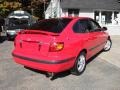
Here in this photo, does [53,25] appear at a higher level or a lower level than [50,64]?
higher

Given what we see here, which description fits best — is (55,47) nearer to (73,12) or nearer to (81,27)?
(81,27)

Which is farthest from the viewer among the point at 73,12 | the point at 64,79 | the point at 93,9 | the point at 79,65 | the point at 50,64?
the point at 93,9

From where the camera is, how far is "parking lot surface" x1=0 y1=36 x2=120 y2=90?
6359 mm

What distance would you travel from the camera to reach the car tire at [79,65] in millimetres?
7060

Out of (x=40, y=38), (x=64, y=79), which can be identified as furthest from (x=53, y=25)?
(x=64, y=79)

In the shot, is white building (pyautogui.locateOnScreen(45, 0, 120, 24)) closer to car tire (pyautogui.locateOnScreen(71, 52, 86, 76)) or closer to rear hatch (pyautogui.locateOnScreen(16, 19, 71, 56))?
car tire (pyautogui.locateOnScreen(71, 52, 86, 76))

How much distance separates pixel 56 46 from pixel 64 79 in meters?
1.14

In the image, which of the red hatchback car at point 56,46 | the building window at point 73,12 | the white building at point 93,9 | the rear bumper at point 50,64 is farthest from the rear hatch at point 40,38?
the building window at point 73,12

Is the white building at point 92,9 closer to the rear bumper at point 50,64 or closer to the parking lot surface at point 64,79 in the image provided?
the parking lot surface at point 64,79

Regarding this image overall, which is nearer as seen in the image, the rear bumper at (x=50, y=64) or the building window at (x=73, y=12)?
the rear bumper at (x=50, y=64)

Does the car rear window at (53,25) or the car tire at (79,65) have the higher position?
the car rear window at (53,25)

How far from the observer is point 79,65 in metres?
7.38

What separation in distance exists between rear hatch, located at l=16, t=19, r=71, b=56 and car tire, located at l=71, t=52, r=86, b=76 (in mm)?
1049

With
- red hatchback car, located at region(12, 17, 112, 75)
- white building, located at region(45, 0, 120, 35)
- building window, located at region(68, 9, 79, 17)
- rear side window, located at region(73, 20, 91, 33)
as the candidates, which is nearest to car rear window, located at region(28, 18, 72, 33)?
red hatchback car, located at region(12, 17, 112, 75)
